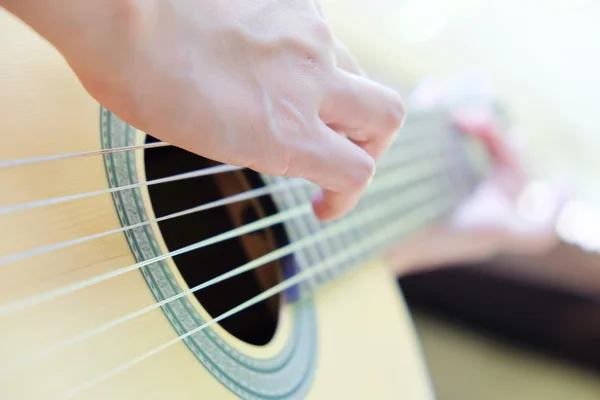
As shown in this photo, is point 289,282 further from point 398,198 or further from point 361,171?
point 398,198

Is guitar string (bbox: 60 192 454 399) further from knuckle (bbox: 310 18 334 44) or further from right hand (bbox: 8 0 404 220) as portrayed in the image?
knuckle (bbox: 310 18 334 44)

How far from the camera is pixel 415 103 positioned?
43.1 inches

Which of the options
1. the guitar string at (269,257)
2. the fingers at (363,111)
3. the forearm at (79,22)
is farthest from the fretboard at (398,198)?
the forearm at (79,22)

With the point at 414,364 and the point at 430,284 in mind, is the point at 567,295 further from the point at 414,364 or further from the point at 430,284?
the point at 414,364

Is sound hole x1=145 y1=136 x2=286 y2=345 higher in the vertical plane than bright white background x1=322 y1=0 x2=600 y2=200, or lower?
lower

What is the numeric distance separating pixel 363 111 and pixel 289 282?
7.9 inches

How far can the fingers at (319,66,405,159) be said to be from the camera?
49cm

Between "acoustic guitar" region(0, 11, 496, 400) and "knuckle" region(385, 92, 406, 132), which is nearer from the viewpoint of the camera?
"acoustic guitar" region(0, 11, 496, 400)

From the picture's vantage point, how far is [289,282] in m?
0.63

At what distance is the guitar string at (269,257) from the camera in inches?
15.8

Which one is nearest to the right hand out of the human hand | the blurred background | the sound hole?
the sound hole

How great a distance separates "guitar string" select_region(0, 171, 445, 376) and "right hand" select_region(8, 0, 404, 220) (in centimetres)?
11

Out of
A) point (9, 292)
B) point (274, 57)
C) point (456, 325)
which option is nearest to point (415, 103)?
point (456, 325)

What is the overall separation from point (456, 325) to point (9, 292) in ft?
2.95
